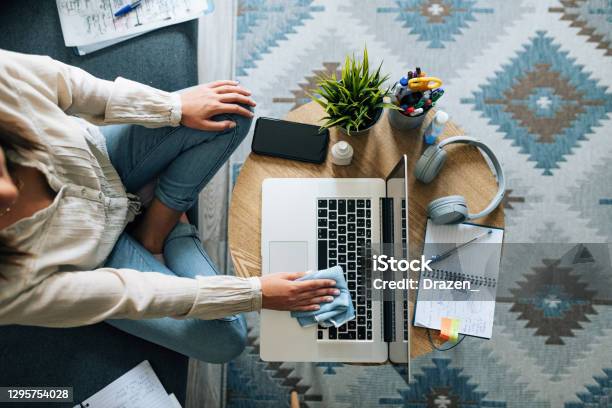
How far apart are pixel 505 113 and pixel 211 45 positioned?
106cm

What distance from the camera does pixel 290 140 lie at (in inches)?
49.4

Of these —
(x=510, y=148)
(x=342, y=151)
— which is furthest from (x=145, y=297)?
(x=510, y=148)

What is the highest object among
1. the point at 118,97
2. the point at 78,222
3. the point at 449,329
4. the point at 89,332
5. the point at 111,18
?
the point at 111,18

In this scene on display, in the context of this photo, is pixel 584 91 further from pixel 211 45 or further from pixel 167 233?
pixel 167 233

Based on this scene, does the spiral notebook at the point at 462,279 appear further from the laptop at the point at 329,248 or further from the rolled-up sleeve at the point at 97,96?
the rolled-up sleeve at the point at 97,96

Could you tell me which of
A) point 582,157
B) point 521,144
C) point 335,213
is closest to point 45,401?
point 335,213

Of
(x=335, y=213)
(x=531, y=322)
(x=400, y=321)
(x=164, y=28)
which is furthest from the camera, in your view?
(x=531, y=322)

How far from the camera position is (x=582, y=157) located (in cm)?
172

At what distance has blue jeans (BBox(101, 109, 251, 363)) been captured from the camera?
1203mm

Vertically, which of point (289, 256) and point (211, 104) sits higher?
point (211, 104)

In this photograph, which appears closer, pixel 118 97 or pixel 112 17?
pixel 118 97

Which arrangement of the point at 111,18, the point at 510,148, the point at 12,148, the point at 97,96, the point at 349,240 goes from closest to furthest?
the point at 12,148 → the point at 97,96 → the point at 349,240 → the point at 111,18 → the point at 510,148

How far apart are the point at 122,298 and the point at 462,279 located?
0.78 metres

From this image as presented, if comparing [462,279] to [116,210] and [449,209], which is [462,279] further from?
[116,210]
